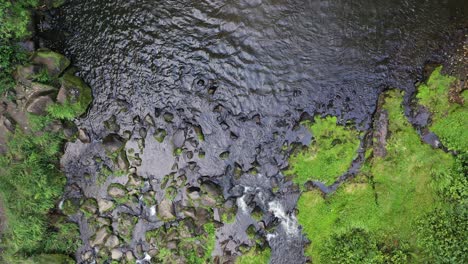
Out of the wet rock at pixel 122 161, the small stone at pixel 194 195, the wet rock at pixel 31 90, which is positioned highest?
the wet rock at pixel 31 90

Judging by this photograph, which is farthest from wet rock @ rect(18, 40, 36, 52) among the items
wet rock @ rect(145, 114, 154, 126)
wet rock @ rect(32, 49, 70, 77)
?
wet rock @ rect(145, 114, 154, 126)

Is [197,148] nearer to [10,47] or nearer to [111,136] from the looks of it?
[111,136]

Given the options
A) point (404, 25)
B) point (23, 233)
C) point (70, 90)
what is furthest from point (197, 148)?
point (404, 25)

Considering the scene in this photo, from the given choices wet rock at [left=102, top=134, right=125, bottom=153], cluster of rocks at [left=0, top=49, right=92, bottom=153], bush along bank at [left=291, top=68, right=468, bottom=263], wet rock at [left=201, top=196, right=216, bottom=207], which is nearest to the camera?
bush along bank at [left=291, top=68, right=468, bottom=263]

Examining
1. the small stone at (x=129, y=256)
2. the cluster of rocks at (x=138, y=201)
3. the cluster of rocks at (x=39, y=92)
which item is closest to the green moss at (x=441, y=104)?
Result: the cluster of rocks at (x=138, y=201)

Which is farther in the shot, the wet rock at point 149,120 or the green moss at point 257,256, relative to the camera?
the wet rock at point 149,120

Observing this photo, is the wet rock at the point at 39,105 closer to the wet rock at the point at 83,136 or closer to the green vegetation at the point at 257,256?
the wet rock at the point at 83,136

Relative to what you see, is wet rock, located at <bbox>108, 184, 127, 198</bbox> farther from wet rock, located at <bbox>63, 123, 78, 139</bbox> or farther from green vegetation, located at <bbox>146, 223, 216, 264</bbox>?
wet rock, located at <bbox>63, 123, 78, 139</bbox>

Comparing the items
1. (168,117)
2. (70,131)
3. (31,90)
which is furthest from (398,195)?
(31,90)
